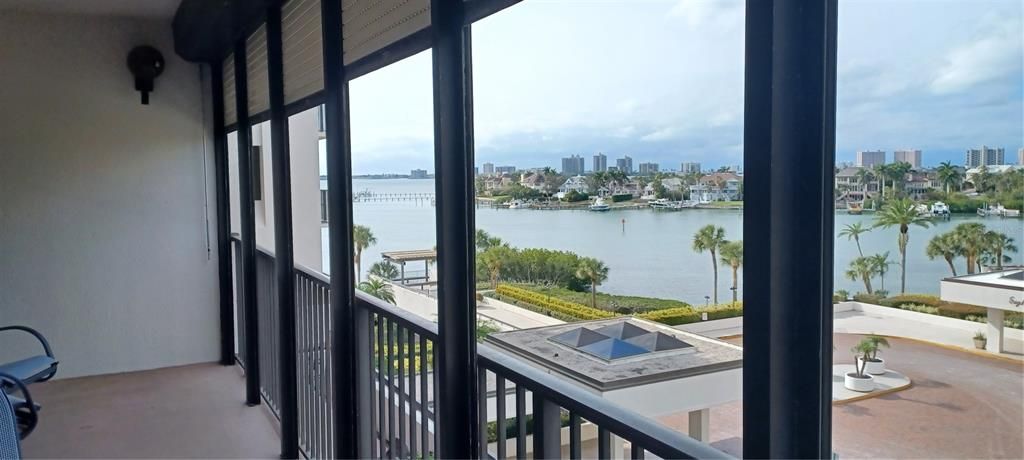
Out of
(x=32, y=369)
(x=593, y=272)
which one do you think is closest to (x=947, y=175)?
(x=593, y=272)

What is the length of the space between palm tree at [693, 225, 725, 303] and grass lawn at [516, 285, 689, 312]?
0.33 feet

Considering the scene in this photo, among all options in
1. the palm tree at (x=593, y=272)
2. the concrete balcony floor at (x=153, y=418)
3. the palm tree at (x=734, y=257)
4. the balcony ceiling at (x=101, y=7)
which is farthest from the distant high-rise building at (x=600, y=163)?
the balcony ceiling at (x=101, y=7)

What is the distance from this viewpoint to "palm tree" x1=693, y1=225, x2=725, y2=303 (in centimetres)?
108

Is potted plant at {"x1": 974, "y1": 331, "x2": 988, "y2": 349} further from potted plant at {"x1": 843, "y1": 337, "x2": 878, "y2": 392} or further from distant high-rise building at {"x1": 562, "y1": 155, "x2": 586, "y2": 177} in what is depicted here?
distant high-rise building at {"x1": 562, "y1": 155, "x2": 586, "y2": 177}

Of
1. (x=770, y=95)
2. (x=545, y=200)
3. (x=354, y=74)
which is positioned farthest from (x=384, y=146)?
(x=770, y=95)

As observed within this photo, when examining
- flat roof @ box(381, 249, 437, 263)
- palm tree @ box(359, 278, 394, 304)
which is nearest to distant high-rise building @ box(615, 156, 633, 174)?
flat roof @ box(381, 249, 437, 263)

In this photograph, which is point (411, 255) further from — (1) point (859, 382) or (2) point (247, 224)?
(2) point (247, 224)

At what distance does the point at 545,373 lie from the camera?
1623 millimetres

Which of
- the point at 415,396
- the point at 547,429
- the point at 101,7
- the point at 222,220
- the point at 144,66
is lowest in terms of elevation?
the point at 415,396

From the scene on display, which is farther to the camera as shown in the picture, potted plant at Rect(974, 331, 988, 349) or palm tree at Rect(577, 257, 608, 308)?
palm tree at Rect(577, 257, 608, 308)

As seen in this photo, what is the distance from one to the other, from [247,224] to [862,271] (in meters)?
4.05

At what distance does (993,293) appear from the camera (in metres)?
0.77

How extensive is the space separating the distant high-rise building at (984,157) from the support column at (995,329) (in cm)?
16

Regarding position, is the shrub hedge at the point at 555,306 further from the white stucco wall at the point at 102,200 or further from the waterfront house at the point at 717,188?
the white stucco wall at the point at 102,200
